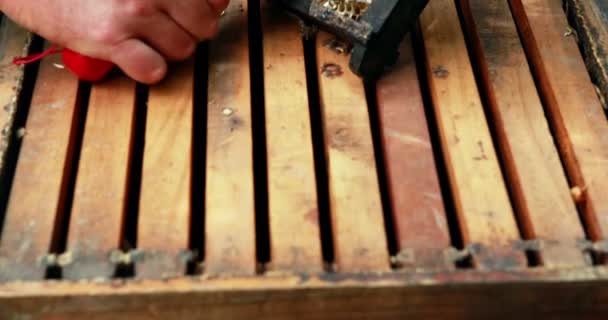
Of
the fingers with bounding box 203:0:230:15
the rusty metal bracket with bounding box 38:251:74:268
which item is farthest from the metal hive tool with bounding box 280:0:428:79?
the rusty metal bracket with bounding box 38:251:74:268

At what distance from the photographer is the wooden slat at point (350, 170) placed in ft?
3.66

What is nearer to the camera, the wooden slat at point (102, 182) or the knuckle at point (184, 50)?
the wooden slat at point (102, 182)

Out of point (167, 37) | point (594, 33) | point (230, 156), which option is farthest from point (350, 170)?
point (594, 33)

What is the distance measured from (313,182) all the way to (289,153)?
0.24 feet

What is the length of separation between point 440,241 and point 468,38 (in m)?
0.52

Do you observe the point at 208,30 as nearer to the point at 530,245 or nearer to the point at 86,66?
the point at 86,66

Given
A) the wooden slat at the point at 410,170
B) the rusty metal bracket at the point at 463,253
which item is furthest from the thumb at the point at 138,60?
the rusty metal bracket at the point at 463,253

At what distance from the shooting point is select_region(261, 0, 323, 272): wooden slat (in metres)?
1.11

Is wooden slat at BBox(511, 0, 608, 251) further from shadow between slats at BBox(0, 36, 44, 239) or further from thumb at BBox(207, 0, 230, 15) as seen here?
shadow between slats at BBox(0, 36, 44, 239)

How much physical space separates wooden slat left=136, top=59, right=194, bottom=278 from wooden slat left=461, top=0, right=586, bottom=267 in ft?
1.78

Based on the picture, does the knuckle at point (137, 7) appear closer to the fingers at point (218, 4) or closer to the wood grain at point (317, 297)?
the fingers at point (218, 4)

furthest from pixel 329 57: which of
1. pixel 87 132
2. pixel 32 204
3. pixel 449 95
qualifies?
pixel 32 204

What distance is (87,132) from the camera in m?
1.26

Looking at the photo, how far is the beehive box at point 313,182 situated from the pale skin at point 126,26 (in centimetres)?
6
